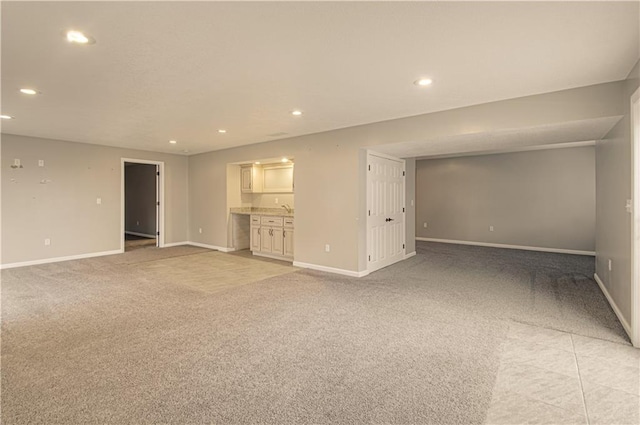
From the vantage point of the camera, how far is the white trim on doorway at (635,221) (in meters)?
2.73

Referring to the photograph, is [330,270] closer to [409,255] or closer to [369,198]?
[369,198]

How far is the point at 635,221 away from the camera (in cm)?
276

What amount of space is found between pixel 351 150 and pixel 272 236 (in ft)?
8.89

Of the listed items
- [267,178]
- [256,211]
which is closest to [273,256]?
[256,211]

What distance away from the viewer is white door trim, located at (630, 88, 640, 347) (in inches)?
108

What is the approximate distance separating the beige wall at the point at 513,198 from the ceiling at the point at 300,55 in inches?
195

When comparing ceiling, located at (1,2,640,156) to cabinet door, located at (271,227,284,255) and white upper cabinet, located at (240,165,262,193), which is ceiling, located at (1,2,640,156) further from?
→ white upper cabinet, located at (240,165,262,193)

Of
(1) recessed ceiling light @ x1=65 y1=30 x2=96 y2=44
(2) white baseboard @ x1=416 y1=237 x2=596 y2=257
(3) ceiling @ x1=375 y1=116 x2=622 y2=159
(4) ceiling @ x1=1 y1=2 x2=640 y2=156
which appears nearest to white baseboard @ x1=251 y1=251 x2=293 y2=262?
(3) ceiling @ x1=375 y1=116 x2=622 y2=159

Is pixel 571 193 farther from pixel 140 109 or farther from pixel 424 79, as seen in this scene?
pixel 140 109

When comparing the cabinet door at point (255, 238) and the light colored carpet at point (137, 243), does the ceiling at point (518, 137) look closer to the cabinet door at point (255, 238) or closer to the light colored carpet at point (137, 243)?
the cabinet door at point (255, 238)

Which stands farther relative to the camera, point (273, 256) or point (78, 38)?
point (273, 256)

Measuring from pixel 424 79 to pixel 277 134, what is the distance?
317cm

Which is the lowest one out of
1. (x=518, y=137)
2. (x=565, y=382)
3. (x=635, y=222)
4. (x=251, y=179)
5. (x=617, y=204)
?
(x=565, y=382)

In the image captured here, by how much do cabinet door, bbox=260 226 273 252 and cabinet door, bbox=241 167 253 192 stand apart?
1209 millimetres
